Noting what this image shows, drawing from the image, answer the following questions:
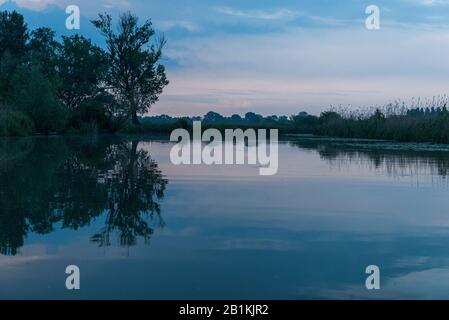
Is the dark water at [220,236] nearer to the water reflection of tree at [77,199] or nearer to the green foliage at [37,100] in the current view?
the water reflection of tree at [77,199]

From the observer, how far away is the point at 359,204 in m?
9.04

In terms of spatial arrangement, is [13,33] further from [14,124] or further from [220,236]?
[220,236]

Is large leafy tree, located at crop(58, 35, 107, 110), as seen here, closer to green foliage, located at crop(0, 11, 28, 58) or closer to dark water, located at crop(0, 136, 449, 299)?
green foliage, located at crop(0, 11, 28, 58)

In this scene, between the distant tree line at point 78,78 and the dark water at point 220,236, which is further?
the distant tree line at point 78,78

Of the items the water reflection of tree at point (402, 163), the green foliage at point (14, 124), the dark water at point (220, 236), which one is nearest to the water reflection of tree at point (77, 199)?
the dark water at point (220, 236)

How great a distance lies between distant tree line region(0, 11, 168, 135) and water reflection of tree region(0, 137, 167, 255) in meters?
25.2

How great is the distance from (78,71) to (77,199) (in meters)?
46.3

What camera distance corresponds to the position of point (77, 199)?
912 cm

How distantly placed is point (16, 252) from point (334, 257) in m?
3.13

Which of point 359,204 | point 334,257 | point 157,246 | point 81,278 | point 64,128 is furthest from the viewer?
point 64,128

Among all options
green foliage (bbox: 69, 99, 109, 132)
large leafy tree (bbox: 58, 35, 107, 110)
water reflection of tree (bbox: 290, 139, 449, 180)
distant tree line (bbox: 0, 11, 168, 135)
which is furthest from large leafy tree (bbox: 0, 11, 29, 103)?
water reflection of tree (bbox: 290, 139, 449, 180)

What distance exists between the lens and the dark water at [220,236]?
474 cm
